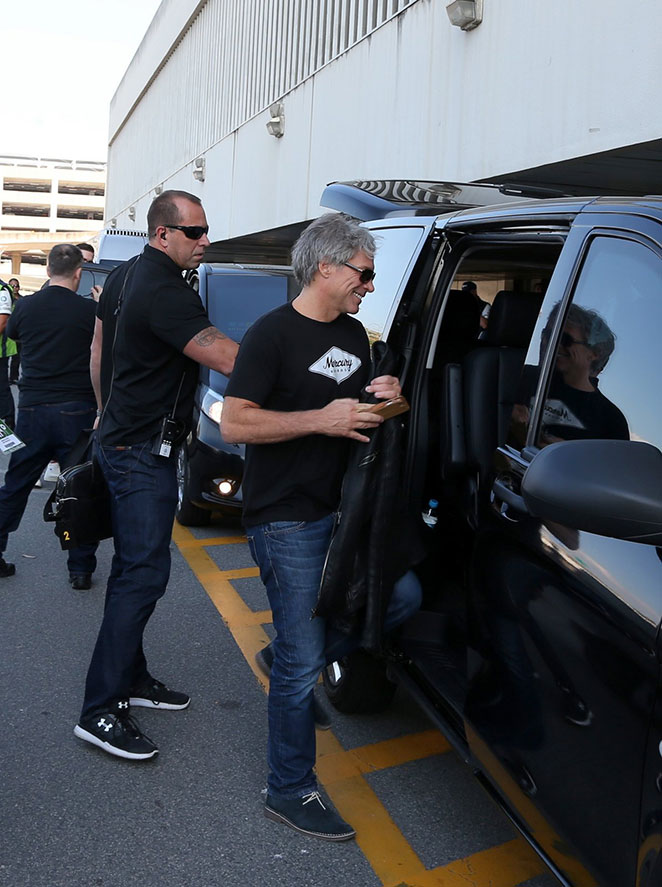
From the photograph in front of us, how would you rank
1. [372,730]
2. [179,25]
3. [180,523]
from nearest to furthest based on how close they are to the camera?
[372,730]
[180,523]
[179,25]

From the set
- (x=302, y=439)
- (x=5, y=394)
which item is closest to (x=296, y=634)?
(x=302, y=439)

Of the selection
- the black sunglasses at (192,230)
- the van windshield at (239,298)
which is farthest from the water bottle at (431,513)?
the van windshield at (239,298)

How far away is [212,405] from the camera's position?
6.10 meters

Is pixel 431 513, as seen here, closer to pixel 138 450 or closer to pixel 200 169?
pixel 138 450

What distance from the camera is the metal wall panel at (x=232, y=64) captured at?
15500mm

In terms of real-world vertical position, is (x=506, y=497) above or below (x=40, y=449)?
above

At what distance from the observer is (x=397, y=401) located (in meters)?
2.54

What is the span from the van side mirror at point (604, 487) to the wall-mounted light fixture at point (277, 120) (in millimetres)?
17863

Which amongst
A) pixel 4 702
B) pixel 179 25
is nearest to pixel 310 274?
pixel 4 702

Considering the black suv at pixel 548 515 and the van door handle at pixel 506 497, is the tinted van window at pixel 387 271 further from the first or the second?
the van door handle at pixel 506 497

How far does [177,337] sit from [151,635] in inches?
77.5

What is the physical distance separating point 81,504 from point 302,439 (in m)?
1.33

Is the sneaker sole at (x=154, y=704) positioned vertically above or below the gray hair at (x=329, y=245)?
below

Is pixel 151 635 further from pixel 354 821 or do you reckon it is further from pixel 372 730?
pixel 354 821
